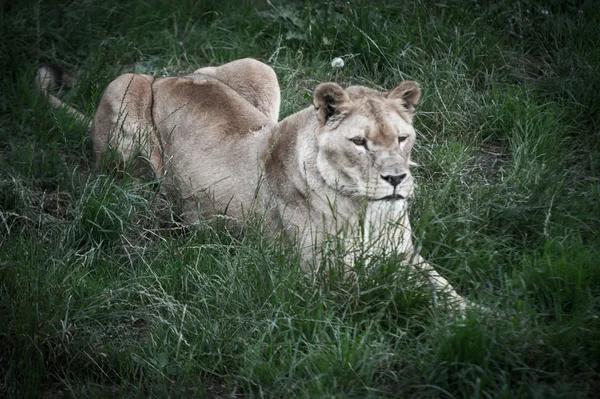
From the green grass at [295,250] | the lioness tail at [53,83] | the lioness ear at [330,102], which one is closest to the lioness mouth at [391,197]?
the green grass at [295,250]

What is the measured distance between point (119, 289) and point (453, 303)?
169 cm

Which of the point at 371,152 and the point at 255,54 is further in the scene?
the point at 255,54

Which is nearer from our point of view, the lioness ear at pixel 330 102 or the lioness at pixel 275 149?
the lioness at pixel 275 149

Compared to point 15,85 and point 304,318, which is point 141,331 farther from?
point 15,85

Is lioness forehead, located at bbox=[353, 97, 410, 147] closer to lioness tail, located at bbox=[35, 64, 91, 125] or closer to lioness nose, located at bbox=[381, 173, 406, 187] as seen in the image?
lioness nose, located at bbox=[381, 173, 406, 187]

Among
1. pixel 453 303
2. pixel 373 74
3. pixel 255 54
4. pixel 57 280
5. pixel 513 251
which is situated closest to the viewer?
pixel 453 303

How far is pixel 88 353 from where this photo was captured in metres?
4.32

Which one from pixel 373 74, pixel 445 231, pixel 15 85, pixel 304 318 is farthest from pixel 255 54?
pixel 304 318

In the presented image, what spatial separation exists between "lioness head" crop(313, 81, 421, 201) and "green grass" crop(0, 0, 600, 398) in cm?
35

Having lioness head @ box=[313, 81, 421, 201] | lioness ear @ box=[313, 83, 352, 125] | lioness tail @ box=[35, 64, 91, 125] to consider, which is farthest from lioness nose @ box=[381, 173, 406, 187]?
lioness tail @ box=[35, 64, 91, 125]

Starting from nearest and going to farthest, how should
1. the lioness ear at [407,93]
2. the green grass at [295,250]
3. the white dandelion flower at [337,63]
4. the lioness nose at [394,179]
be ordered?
1. the green grass at [295,250]
2. the lioness nose at [394,179]
3. the lioness ear at [407,93]
4. the white dandelion flower at [337,63]

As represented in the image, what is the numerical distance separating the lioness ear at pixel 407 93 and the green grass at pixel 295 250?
0.54 meters

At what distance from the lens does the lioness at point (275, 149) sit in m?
4.65

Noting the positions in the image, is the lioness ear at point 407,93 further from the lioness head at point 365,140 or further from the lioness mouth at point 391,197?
the lioness mouth at point 391,197
